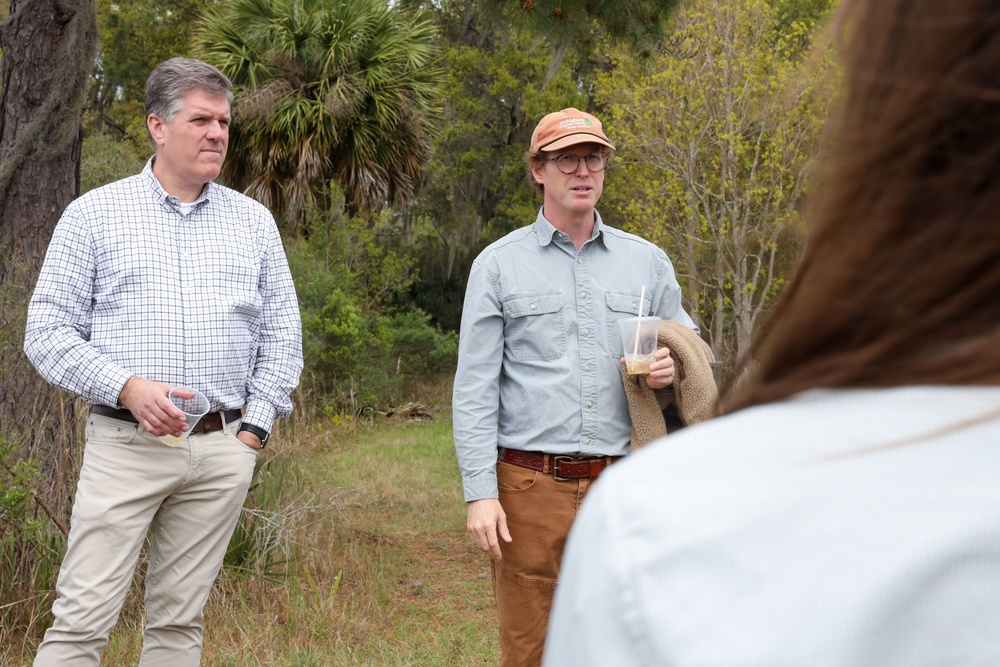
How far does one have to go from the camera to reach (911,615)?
1.90 ft

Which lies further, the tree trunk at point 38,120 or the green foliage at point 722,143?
the green foliage at point 722,143

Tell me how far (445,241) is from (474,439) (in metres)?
20.8

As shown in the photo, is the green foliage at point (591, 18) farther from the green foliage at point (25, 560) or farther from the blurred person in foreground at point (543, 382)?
the green foliage at point (25, 560)

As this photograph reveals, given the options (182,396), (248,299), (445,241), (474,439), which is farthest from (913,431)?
(445,241)

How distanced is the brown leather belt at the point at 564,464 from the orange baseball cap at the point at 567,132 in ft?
3.36

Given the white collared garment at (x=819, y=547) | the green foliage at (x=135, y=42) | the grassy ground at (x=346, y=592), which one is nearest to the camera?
the white collared garment at (x=819, y=547)

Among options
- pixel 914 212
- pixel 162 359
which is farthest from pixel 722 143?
pixel 914 212

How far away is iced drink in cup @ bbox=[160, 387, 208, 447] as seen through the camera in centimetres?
→ 337

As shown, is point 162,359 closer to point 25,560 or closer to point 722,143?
point 25,560

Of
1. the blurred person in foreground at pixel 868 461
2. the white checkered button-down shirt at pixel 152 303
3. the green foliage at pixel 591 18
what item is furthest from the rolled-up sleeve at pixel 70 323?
the blurred person in foreground at pixel 868 461

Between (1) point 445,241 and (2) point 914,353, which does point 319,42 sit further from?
(2) point 914,353

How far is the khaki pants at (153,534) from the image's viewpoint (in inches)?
131

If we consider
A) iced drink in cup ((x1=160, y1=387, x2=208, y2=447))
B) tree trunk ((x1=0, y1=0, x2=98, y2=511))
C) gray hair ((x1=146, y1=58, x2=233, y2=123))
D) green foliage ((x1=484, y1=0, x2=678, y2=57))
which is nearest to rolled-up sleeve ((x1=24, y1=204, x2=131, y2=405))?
iced drink in cup ((x1=160, y1=387, x2=208, y2=447))

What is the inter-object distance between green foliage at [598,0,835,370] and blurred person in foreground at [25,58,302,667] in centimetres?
1205
